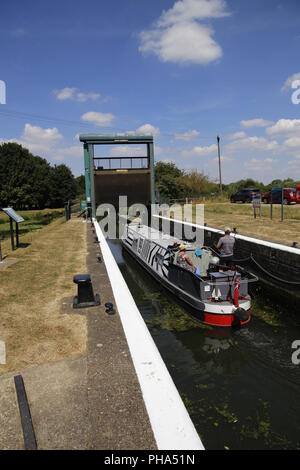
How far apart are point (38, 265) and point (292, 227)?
13373 mm

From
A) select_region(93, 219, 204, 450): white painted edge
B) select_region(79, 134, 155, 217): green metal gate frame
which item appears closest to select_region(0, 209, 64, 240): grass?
select_region(79, 134, 155, 217): green metal gate frame

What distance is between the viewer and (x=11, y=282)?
9477 millimetres

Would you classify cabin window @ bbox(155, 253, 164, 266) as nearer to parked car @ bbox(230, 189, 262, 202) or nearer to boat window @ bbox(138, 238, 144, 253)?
boat window @ bbox(138, 238, 144, 253)

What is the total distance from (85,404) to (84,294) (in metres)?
3.61

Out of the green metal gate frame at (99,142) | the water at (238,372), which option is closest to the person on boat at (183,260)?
the water at (238,372)

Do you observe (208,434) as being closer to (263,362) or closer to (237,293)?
(263,362)

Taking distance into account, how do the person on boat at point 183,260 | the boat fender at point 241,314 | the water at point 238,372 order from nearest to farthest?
1. the water at point 238,372
2. the boat fender at point 241,314
3. the person on boat at point 183,260

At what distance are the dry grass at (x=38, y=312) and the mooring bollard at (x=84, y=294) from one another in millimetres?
490

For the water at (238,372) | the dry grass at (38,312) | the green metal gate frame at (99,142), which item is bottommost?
the water at (238,372)

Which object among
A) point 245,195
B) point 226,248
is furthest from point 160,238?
point 245,195

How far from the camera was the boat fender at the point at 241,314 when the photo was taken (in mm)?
8219

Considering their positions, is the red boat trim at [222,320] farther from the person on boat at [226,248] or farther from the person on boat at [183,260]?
the person on boat at [226,248]

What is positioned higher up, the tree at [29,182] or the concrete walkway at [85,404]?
the tree at [29,182]

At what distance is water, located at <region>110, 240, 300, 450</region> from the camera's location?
5086 mm
